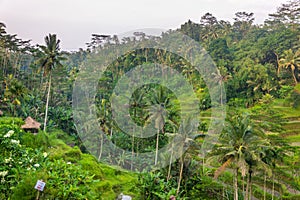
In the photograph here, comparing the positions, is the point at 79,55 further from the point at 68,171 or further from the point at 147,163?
the point at 68,171

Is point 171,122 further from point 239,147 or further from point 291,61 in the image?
point 291,61

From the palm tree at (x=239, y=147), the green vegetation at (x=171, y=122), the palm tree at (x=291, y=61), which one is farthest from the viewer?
the palm tree at (x=291, y=61)

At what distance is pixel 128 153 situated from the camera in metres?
27.5

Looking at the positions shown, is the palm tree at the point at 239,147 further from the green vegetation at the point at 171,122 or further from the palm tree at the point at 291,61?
the palm tree at the point at 291,61

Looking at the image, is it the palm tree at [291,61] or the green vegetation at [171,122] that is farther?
the palm tree at [291,61]

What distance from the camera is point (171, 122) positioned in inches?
826

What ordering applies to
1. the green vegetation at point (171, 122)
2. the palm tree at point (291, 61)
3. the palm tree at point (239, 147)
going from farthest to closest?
the palm tree at point (291, 61)
the palm tree at point (239, 147)
the green vegetation at point (171, 122)

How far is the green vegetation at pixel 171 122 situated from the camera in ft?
40.8

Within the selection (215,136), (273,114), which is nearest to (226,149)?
(215,136)

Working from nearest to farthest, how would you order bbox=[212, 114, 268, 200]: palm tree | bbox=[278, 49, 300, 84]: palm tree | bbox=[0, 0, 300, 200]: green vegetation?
bbox=[0, 0, 300, 200]: green vegetation < bbox=[212, 114, 268, 200]: palm tree < bbox=[278, 49, 300, 84]: palm tree

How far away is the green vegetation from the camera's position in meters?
12.4

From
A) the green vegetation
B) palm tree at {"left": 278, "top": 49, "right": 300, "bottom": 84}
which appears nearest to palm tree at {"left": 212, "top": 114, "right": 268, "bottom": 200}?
the green vegetation

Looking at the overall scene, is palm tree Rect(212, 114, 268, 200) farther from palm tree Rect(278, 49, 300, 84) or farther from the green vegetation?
palm tree Rect(278, 49, 300, 84)

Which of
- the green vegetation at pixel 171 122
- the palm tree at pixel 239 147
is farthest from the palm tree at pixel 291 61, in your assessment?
the palm tree at pixel 239 147
